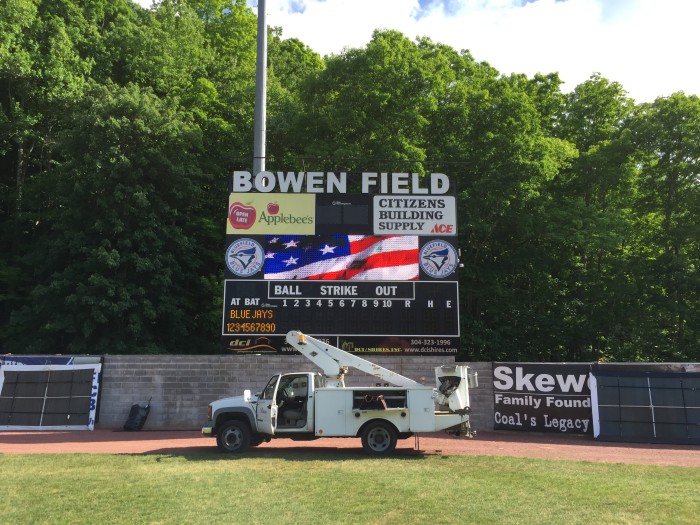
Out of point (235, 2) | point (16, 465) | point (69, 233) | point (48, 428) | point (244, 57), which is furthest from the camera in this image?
point (235, 2)

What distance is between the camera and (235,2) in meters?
45.1

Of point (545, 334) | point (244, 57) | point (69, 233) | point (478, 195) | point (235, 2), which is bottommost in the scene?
point (545, 334)

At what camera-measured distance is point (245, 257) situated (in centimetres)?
1808

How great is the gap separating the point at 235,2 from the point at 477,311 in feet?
101

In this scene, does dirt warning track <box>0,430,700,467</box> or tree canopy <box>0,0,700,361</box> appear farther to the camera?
tree canopy <box>0,0,700,361</box>

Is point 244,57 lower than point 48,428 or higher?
higher

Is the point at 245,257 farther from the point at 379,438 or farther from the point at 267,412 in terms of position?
the point at 379,438

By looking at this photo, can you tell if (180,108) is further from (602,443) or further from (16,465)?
(602,443)

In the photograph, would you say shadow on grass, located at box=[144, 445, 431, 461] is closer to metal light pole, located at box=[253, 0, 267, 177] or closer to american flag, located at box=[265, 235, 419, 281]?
american flag, located at box=[265, 235, 419, 281]

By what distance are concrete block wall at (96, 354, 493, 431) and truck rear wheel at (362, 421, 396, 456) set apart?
5.12 meters

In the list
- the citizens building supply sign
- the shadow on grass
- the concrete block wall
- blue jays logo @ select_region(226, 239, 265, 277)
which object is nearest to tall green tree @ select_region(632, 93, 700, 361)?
the citizens building supply sign

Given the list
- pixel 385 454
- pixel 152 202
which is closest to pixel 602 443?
pixel 385 454

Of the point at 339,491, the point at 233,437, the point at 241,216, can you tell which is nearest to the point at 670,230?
the point at 241,216

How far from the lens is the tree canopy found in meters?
26.2
